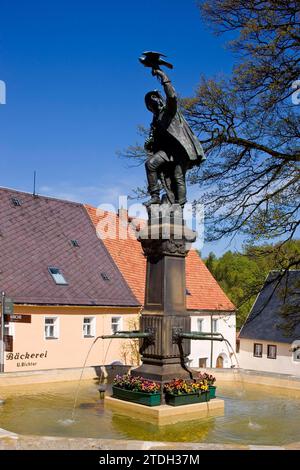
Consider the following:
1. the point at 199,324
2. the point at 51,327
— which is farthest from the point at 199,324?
the point at 51,327

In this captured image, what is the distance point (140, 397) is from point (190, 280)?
25.8m

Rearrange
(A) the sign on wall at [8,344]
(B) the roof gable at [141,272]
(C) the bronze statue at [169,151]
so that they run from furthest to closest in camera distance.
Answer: (B) the roof gable at [141,272] < (A) the sign on wall at [8,344] < (C) the bronze statue at [169,151]

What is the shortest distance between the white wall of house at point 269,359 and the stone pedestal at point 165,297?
2568cm

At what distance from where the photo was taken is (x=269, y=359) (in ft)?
120

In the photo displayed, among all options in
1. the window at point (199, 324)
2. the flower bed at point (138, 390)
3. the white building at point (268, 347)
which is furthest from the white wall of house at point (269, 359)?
the flower bed at point (138, 390)

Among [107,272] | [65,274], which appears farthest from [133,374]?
[107,272]

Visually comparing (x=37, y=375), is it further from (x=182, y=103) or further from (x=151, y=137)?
(x=182, y=103)

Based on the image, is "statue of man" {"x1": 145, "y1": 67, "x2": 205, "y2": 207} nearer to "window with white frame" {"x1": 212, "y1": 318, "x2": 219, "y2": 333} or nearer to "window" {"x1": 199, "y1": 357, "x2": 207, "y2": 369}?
"window" {"x1": 199, "y1": 357, "x2": 207, "y2": 369}

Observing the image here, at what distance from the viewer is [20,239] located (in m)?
26.8

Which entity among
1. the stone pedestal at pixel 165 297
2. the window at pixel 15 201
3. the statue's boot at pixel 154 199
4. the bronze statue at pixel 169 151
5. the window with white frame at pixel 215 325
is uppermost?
the window at pixel 15 201

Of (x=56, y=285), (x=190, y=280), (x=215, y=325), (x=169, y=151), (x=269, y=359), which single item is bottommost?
(x=269, y=359)

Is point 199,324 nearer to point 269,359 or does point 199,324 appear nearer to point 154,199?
point 269,359

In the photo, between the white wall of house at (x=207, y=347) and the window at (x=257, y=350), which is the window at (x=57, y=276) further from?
the window at (x=257, y=350)

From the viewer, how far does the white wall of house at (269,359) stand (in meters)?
34.9
